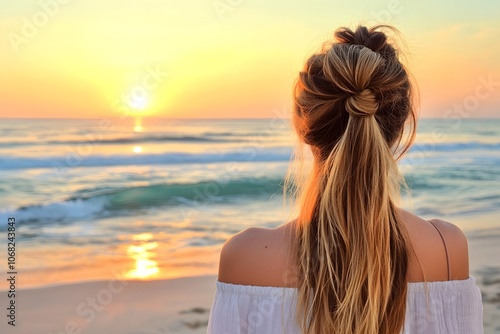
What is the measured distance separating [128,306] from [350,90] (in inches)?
142

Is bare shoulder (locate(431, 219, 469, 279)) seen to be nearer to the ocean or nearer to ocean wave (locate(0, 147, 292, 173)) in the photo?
the ocean

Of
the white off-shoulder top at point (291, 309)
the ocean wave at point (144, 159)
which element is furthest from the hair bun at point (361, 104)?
the ocean wave at point (144, 159)

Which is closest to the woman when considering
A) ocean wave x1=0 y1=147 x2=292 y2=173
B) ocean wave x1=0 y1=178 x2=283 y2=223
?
ocean wave x1=0 y1=178 x2=283 y2=223

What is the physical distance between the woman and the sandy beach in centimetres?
280

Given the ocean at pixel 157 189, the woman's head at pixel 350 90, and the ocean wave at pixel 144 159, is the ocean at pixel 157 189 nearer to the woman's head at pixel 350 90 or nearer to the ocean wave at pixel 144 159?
the ocean wave at pixel 144 159

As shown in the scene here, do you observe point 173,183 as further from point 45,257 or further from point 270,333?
point 270,333

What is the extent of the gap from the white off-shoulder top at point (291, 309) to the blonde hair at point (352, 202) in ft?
0.13

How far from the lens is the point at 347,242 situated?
1565 mm

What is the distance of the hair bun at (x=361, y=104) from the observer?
1.55 m

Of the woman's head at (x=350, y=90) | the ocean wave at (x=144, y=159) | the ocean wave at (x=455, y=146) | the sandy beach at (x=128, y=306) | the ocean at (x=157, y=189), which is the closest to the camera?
the woman's head at (x=350, y=90)

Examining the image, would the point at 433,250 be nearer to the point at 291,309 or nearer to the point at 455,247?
the point at 455,247

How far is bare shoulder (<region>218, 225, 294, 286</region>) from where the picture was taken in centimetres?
155

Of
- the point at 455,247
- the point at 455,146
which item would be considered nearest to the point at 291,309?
the point at 455,247

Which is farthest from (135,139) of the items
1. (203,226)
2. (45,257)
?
(45,257)
